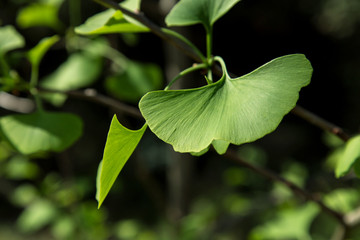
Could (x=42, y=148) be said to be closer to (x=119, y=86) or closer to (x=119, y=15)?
(x=119, y=15)

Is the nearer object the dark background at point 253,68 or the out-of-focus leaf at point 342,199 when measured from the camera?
the out-of-focus leaf at point 342,199

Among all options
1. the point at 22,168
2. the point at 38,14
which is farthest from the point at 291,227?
the point at 22,168

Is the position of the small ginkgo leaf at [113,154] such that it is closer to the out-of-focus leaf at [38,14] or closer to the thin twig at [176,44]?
the thin twig at [176,44]

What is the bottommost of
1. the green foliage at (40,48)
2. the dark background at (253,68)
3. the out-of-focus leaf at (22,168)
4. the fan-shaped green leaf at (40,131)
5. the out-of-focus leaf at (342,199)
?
the dark background at (253,68)

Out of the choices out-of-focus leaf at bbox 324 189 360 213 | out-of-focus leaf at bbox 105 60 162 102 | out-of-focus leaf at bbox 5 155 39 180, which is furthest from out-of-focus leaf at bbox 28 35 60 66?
out-of-focus leaf at bbox 5 155 39 180

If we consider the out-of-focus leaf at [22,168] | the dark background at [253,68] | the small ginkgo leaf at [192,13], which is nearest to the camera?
the small ginkgo leaf at [192,13]

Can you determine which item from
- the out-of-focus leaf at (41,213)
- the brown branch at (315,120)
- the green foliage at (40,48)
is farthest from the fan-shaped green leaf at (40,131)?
the out-of-focus leaf at (41,213)

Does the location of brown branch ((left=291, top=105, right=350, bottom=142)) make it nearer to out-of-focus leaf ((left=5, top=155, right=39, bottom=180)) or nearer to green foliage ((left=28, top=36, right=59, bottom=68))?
green foliage ((left=28, top=36, right=59, bottom=68))

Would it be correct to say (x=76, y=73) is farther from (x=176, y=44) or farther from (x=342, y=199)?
(x=342, y=199)
